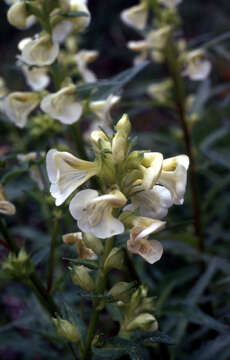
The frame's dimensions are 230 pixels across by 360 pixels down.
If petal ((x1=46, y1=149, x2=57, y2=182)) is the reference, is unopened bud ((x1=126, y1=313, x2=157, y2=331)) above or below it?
below

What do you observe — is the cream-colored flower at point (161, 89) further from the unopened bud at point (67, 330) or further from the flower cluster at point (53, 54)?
the unopened bud at point (67, 330)


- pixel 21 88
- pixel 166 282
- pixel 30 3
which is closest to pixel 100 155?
pixel 30 3

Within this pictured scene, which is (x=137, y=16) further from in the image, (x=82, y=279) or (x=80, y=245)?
(x=82, y=279)

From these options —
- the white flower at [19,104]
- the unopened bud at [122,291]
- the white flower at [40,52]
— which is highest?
the white flower at [40,52]

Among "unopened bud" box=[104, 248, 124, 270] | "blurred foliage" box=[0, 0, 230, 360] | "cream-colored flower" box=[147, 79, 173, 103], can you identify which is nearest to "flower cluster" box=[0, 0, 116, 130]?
"blurred foliage" box=[0, 0, 230, 360]

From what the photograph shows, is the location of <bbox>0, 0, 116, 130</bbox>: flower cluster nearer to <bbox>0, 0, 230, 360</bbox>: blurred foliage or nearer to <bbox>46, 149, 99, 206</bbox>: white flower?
<bbox>0, 0, 230, 360</bbox>: blurred foliage

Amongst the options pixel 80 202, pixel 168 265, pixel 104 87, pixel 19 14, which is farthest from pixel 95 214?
pixel 168 265

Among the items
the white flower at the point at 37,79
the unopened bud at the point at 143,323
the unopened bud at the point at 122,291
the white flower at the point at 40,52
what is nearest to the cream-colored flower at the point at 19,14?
the white flower at the point at 40,52
